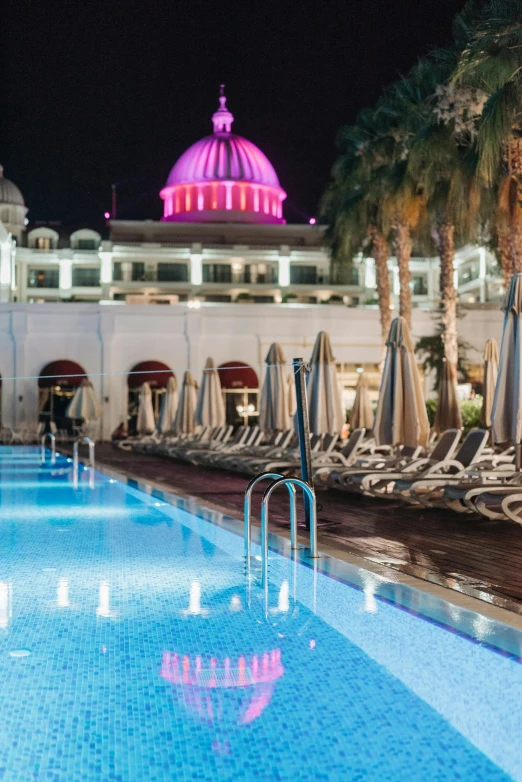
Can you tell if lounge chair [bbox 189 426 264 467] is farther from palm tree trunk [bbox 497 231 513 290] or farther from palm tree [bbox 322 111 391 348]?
palm tree trunk [bbox 497 231 513 290]

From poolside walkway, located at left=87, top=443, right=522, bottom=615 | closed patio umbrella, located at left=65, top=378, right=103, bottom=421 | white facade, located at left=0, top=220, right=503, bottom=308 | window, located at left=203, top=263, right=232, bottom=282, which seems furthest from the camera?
window, located at left=203, top=263, right=232, bottom=282

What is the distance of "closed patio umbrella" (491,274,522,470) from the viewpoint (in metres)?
10.9

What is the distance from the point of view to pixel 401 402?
1432 centimetres

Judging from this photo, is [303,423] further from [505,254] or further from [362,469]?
[505,254]

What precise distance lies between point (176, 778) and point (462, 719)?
4.45 ft

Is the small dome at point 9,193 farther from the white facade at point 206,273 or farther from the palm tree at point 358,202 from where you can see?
the palm tree at point 358,202

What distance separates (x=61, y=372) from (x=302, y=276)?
2038cm

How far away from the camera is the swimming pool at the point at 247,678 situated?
3709 millimetres

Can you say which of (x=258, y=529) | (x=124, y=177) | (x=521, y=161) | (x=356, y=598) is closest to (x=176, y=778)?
(x=356, y=598)

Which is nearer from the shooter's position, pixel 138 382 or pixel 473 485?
pixel 473 485

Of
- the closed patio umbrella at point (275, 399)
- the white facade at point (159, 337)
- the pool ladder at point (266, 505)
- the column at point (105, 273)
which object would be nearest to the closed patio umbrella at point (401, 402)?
the closed patio umbrella at point (275, 399)

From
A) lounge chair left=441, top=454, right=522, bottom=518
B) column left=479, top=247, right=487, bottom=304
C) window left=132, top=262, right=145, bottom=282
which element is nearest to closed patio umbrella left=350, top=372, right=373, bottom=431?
lounge chair left=441, top=454, right=522, bottom=518

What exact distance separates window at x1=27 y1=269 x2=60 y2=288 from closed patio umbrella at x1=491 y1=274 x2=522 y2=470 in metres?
49.5

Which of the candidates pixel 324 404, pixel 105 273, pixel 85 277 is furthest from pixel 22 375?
pixel 324 404
